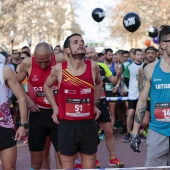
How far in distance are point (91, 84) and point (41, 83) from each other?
1.08m

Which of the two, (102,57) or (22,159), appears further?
(102,57)

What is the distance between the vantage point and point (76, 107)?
486 cm

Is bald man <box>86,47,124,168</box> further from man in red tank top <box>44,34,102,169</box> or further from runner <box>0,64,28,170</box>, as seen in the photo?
runner <box>0,64,28,170</box>

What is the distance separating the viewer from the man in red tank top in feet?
15.9

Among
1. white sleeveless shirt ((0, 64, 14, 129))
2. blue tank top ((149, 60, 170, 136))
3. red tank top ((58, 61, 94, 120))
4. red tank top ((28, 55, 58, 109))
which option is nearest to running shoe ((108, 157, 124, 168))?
A: red tank top ((28, 55, 58, 109))

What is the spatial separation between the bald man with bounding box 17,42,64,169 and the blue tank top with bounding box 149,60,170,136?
167 centimetres

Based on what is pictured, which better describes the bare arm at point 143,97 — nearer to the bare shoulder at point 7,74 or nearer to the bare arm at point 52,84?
the bare arm at point 52,84

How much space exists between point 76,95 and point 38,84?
3.51ft

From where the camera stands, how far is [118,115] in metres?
11.8

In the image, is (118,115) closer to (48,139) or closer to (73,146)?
(48,139)

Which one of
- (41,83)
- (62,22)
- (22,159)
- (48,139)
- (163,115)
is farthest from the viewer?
(62,22)

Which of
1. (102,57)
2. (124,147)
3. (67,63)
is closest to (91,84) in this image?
(67,63)

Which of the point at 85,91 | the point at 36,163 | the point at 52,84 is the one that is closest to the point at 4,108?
the point at 52,84

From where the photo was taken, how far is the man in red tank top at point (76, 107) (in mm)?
4832
